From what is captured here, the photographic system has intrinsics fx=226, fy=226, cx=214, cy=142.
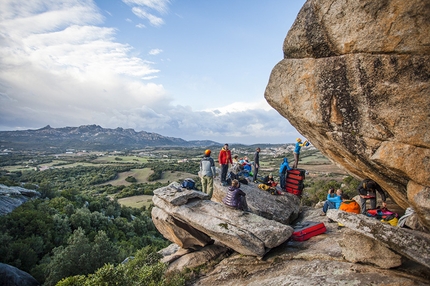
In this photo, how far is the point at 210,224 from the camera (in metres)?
13.7

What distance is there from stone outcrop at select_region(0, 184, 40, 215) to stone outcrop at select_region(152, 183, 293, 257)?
4518 centimetres

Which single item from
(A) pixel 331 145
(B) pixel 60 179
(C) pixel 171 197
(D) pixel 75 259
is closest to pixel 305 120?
(A) pixel 331 145

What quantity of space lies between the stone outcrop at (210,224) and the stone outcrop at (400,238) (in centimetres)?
477

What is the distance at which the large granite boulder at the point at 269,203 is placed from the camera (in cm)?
1652

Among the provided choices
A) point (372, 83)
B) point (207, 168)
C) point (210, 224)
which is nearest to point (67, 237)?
point (207, 168)

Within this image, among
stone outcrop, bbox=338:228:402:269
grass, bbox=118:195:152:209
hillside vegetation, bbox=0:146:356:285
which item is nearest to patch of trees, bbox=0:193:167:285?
hillside vegetation, bbox=0:146:356:285

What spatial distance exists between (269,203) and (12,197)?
58593 millimetres

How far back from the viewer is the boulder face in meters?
7.41

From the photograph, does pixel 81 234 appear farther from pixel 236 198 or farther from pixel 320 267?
pixel 320 267

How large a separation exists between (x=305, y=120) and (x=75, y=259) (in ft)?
98.1

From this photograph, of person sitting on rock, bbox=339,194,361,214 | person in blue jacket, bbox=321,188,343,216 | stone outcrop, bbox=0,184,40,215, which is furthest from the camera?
stone outcrop, bbox=0,184,40,215

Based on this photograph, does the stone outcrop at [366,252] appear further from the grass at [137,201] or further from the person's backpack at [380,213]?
the grass at [137,201]

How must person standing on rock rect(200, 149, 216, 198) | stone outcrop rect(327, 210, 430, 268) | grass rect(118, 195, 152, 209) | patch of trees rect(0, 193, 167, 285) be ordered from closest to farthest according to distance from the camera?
stone outcrop rect(327, 210, 430, 268), person standing on rock rect(200, 149, 216, 198), patch of trees rect(0, 193, 167, 285), grass rect(118, 195, 152, 209)

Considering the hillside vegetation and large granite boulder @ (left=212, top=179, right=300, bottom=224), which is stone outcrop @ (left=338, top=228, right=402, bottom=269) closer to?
large granite boulder @ (left=212, top=179, right=300, bottom=224)
